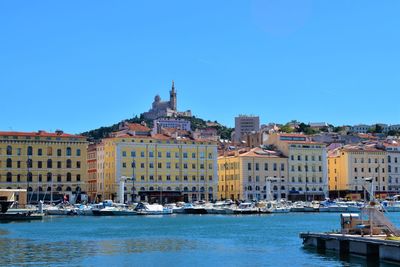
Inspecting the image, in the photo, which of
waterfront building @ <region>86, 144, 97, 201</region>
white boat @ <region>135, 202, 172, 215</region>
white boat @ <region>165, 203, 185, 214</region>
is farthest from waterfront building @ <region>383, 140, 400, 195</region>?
waterfront building @ <region>86, 144, 97, 201</region>

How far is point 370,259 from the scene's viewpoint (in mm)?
41344

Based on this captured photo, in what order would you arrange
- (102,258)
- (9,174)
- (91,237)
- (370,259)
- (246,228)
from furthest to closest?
(9,174), (246,228), (91,237), (102,258), (370,259)

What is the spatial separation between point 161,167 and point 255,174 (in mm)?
18404

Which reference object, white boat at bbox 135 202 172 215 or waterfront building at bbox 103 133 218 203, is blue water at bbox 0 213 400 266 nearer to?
white boat at bbox 135 202 172 215

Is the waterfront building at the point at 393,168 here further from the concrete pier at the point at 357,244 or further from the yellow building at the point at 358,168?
the concrete pier at the point at 357,244

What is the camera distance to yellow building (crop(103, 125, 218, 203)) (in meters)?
132

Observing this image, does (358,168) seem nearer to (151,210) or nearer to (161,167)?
(161,167)

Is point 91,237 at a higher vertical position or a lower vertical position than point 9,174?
lower

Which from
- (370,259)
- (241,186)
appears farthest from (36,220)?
(370,259)

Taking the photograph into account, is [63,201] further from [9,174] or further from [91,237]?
[91,237]

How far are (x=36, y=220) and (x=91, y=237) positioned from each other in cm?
3471

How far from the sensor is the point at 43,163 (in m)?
126

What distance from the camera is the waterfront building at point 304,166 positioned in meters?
146

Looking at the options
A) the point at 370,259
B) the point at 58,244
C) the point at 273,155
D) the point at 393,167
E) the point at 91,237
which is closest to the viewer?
the point at 370,259
